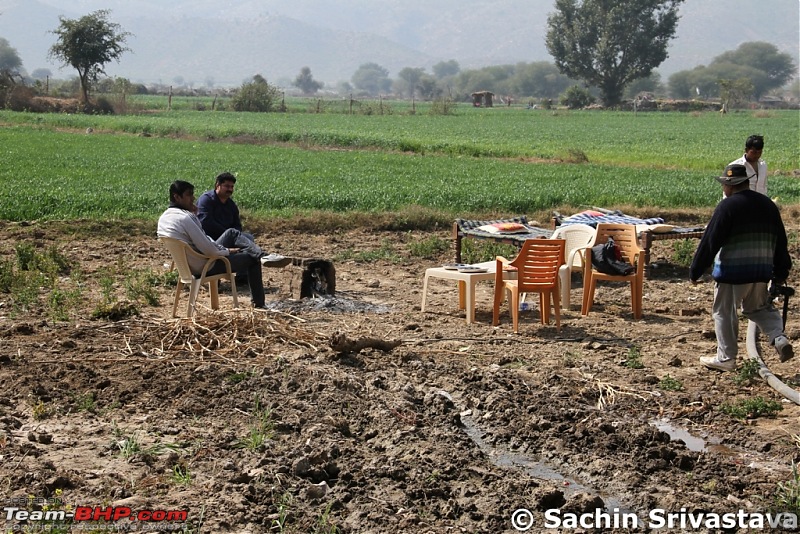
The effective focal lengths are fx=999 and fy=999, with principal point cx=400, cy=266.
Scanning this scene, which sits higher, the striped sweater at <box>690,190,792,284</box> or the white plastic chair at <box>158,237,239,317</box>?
the striped sweater at <box>690,190,792,284</box>

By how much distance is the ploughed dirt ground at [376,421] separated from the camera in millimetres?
5445

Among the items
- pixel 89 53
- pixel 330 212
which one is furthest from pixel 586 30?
pixel 330 212

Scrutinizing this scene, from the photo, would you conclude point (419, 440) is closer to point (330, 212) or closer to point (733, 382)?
point (733, 382)

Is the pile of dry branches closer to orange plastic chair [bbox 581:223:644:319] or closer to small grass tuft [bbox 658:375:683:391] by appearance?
small grass tuft [bbox 658:375:683:391]

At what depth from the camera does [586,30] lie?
4053 inches

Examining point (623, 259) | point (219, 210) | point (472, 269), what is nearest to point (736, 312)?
point (623, 259)

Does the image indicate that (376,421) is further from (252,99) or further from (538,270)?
(252,99)

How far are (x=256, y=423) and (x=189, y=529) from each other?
172 cm

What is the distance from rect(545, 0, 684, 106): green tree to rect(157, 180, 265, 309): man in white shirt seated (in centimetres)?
8915

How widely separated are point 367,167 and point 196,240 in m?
16.1

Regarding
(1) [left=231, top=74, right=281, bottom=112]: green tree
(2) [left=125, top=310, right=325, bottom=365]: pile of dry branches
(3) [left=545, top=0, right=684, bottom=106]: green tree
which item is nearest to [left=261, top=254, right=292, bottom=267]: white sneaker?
(2) [left=125, top=310, right=325, bottom=365]: pile of dry branches

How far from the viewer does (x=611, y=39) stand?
99.6m

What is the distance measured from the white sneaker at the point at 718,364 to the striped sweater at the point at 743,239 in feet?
2.23

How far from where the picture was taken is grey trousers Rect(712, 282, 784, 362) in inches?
324
